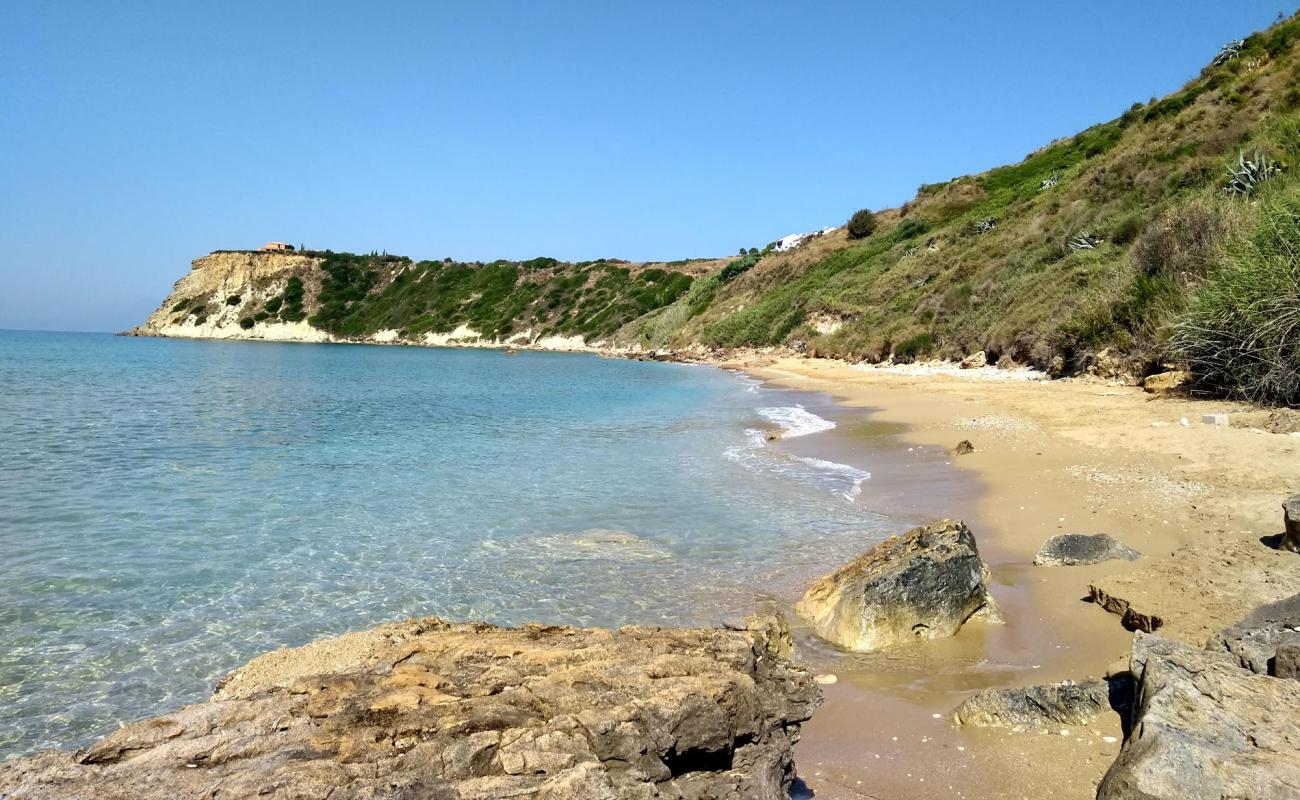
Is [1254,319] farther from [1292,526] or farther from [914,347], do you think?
[914,347]

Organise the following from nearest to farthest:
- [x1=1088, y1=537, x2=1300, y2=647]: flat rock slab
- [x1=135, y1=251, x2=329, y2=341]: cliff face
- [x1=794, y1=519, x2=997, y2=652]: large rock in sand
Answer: [x1=1088, y1=537, x2=1300, y2=647]: flat rock slab
[x1=794, y1=519, x2=997, y2=652]: large rock in sand
[x1=135, y1=251, x2=329, y2=341]: cliff face

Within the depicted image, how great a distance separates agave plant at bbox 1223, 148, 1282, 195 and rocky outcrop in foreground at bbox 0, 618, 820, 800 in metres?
20.5

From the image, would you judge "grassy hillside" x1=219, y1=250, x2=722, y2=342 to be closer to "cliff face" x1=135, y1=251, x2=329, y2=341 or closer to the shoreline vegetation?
"cliff face" x1=135, y1=251, x2=329, y2=341

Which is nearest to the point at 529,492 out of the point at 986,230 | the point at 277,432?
the point at 277,432

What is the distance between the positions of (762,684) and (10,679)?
4553mm

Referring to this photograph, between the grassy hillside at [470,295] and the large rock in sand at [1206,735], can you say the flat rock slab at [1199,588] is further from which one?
the grassy hillside at [470,295]

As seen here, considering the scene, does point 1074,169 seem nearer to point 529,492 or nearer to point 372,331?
point 529,492

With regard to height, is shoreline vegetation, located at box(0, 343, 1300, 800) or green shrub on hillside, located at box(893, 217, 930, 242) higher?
green shrub on hillside, located at box(893, 217, 930, 242)

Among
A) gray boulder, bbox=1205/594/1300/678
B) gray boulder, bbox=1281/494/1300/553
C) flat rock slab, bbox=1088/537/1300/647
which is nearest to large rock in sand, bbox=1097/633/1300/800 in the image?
gray boulder, bbox=1205/594/1300/678

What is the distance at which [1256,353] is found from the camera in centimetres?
1129

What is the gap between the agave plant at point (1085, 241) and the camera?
23.5 m

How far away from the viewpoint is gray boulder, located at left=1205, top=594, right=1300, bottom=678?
341cm

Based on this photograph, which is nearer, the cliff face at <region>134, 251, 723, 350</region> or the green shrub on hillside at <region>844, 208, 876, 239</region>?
the green shrub on hillside at <region>844, 208, 876, 239</region>

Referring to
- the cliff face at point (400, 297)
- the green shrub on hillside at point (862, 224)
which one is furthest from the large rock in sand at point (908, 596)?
the cliff face at point (400, 297)
